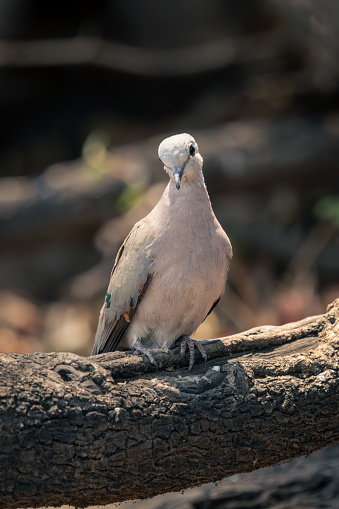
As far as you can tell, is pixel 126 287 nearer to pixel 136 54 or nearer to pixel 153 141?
pixel 153 141

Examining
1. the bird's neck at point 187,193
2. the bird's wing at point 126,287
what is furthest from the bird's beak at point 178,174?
the bird's wing at point 126,287

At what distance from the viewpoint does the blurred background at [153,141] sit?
8312 millimetres

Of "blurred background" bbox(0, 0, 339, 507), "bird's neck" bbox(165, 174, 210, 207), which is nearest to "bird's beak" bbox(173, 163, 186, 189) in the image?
"bird's neck" bbox(165, 174, 210, 207)

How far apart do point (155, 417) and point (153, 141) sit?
6.57m

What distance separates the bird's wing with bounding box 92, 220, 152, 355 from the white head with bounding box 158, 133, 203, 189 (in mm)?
402

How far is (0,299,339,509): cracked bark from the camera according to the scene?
9.09ft

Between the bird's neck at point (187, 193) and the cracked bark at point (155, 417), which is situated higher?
the bird's neck at point (187, 193)

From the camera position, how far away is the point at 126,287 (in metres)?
3.84

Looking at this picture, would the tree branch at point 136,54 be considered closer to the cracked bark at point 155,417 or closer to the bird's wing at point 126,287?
the bird's wing at point 126,287

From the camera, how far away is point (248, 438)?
318 cm

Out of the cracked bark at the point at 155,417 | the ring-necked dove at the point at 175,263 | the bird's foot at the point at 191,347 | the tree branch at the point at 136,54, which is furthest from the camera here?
the tree branch at the point at 136,54

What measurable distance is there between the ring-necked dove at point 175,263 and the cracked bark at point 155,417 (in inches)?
11.4

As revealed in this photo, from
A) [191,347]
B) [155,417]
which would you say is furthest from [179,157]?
[155,417]

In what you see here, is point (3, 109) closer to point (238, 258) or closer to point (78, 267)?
point (78, 267)
